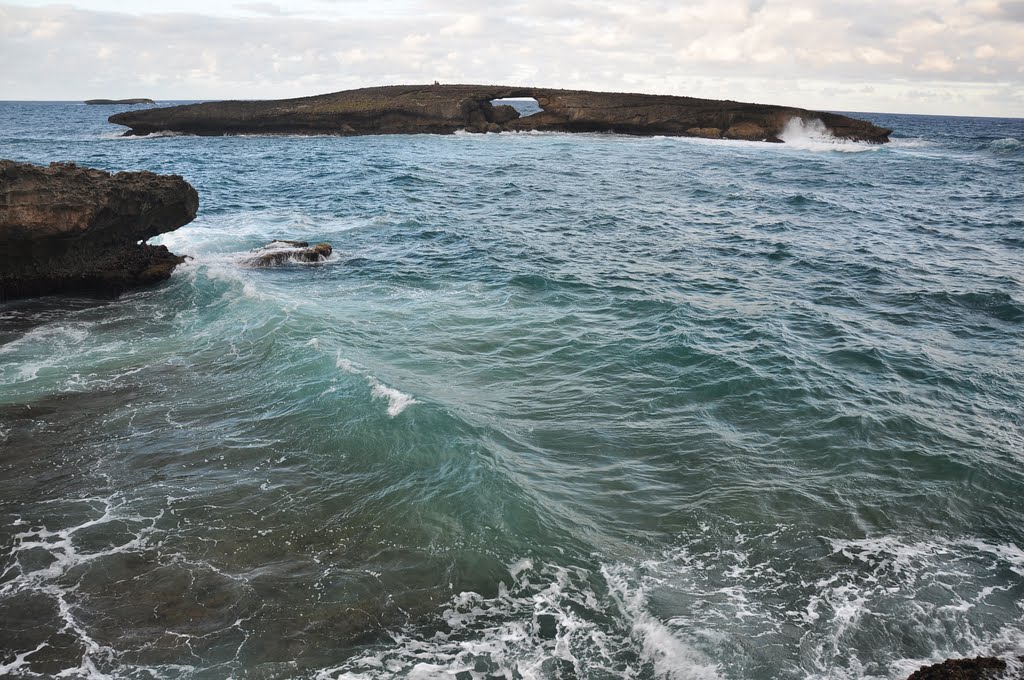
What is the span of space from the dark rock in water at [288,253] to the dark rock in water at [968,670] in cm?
1820

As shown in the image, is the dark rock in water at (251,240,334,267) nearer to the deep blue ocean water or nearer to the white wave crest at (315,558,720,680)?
the deep blue ocean water

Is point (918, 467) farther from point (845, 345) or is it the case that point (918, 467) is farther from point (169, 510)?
point (169, 510)

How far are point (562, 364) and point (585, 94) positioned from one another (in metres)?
71.1

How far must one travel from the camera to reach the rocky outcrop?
13281 mm

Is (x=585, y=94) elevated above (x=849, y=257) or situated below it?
above

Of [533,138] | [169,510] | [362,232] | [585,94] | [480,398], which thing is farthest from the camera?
[585,94]

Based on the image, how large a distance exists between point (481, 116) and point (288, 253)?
58959mm

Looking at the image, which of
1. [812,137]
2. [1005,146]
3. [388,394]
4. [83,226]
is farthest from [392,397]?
[1005,146]

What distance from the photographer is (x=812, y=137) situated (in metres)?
66.3

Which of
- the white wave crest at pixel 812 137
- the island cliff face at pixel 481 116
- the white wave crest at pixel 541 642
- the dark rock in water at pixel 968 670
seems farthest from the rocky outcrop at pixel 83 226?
the island cliff face at pixel 481 116

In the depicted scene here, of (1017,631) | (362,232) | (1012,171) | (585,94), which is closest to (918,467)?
Result: (1017,631)

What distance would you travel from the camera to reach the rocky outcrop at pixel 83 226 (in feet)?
43.6

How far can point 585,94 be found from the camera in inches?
3034

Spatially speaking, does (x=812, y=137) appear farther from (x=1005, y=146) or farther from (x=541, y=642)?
(x=541, y=642)
